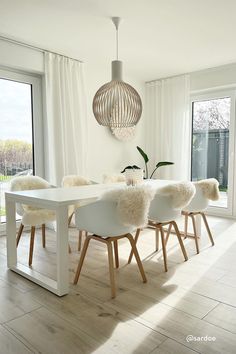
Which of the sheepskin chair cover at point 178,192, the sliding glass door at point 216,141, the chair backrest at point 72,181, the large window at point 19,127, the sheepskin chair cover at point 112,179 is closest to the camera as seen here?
the sheepskin chair cover at point 178,192

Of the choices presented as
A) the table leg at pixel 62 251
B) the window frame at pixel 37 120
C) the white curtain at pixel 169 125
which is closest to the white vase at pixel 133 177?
the table leg at pixel 62 251

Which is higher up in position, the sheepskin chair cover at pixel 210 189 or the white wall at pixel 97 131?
the white wall at pixel 97 131

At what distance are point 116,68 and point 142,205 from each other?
141cm

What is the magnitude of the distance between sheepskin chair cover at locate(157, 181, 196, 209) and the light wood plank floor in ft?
1.97

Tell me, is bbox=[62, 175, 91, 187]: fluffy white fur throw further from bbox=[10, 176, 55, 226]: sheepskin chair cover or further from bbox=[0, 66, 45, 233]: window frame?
bbox=[0, 66, 45, 233]: window frame

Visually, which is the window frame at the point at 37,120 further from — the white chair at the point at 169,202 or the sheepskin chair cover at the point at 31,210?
the white chair at the point at 169,202

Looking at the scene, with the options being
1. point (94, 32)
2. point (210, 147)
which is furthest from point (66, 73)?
point (210, 147)

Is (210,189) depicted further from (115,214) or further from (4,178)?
(4,178)

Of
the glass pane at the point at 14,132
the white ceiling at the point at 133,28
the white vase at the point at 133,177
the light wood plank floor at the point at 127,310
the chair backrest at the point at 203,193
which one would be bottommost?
the light wood plank floor at the point at 127,310

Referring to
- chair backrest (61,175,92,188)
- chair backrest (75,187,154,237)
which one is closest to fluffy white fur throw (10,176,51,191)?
chair backrest (61,175,92,188)

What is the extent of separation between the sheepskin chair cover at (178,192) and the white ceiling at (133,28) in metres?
1.63

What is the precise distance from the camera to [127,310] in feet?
5.89

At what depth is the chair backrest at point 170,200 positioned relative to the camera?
7.64 feet

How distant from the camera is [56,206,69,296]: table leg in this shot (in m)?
1.95
